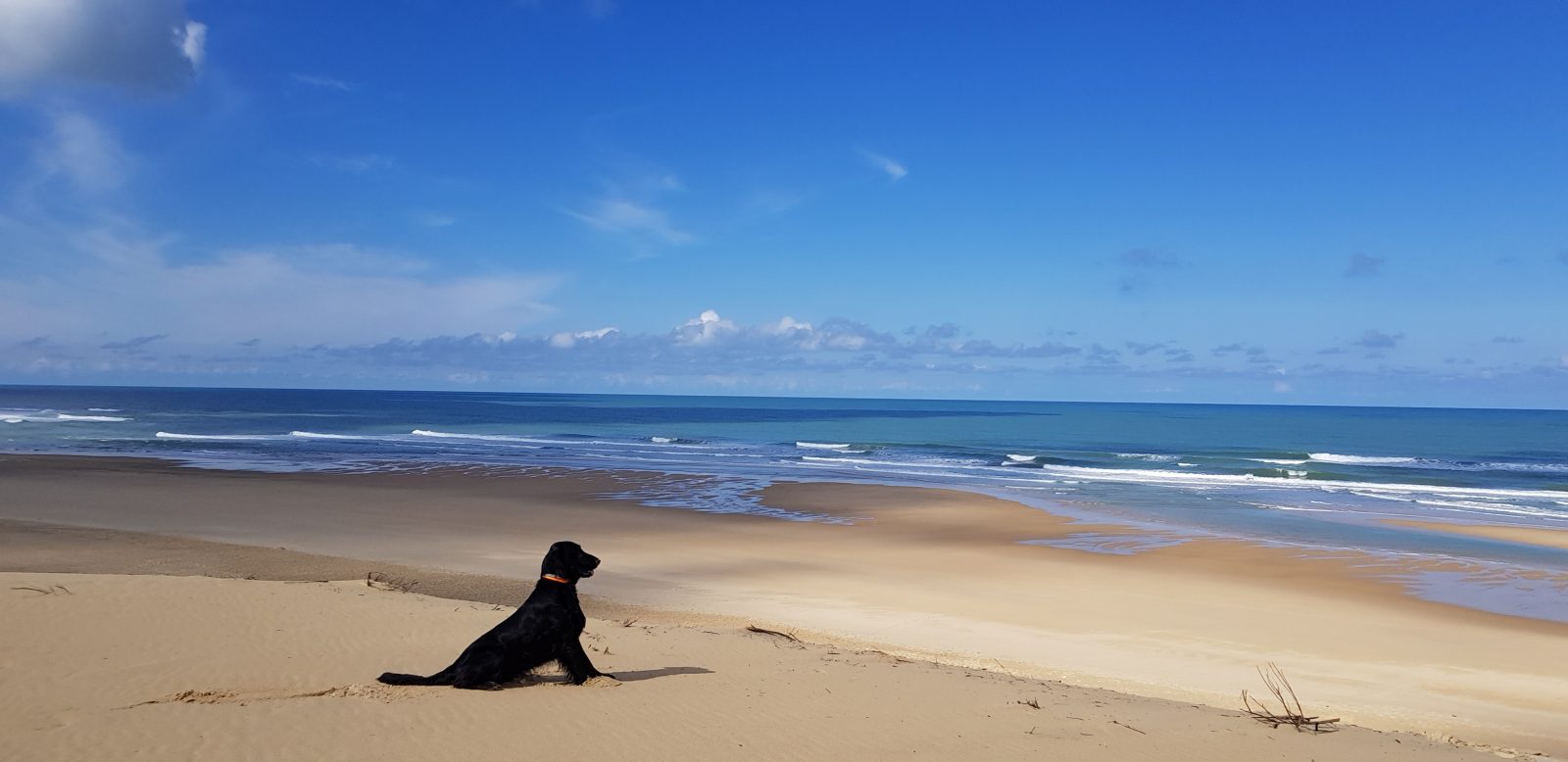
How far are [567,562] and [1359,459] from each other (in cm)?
5215

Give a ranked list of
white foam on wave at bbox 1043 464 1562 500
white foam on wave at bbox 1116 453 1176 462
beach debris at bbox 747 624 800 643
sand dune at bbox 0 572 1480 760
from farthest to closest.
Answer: white foam on wave at bbox 1116 453 1176 462 < white foam on wave at bbox 1043 464 1562 500 < beach debris at bbox 747 624 800 643 < sand dune at bbox 0 572 1480 760

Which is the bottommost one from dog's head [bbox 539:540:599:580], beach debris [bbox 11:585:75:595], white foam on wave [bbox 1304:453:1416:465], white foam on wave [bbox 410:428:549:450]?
white foam on wave [bbox 410:428:549:450]

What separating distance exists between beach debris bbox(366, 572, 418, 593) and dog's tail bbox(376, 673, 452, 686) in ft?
17.8

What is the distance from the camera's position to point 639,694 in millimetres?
6453

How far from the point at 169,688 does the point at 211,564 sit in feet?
28.8

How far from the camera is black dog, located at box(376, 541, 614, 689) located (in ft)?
20.6

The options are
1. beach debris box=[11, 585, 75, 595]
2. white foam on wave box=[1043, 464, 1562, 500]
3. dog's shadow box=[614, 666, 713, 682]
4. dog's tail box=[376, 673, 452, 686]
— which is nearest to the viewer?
dog's tail box=[376, 673, 452, 686]

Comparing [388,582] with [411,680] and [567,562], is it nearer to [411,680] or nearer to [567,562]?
[411,680]

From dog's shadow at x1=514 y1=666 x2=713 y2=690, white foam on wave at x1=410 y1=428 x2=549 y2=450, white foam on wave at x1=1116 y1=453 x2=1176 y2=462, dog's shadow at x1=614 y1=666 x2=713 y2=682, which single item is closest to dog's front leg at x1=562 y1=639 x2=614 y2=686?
dog's shadow at x1=514 y1=666 x2=713 y2=690

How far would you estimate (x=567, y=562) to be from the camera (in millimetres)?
6676

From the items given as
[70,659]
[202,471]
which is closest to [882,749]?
[70,659]

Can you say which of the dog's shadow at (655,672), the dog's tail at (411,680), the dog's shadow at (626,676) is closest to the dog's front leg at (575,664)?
the dog's shadow at (626,676)

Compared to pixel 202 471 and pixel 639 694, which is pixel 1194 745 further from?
pixel 202 471

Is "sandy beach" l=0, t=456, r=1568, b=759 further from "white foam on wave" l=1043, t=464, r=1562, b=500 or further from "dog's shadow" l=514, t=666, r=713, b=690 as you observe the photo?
"white foam on wave" l=1043, t=464, r=1562, b=500
